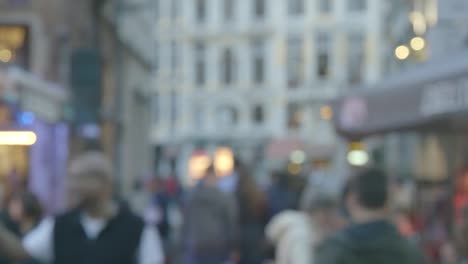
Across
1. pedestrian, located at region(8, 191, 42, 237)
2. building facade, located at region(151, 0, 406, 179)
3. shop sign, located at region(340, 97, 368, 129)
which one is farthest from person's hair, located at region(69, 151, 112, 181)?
building facade, located at region(151, 0, 406, 179)

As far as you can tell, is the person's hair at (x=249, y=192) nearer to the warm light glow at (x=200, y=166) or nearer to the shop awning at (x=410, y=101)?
the warm light glow at (x=200, y=166)

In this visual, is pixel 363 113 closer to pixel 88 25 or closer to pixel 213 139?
pixel 88 25

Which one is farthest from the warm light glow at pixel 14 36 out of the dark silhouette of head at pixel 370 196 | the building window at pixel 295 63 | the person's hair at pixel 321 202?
the building window at pixel 295 63

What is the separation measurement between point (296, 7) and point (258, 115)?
6.17m

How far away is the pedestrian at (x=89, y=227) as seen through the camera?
5602 millimetres

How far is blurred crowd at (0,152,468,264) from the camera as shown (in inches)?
197

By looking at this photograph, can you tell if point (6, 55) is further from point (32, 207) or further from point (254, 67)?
point (254, 67)

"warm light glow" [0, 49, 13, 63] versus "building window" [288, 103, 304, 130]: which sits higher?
"warm light glow" [0, 49, 13, 63]

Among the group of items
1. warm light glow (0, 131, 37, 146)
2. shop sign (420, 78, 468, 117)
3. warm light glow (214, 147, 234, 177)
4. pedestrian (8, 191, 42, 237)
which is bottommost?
warm light glow (214, 147, 234, 177)

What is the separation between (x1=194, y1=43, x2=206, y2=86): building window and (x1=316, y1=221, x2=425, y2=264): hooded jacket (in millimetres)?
57983

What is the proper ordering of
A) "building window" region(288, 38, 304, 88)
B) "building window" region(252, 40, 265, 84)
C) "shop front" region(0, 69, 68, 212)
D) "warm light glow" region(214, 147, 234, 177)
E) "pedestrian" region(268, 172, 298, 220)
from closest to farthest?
"warm light glow" region(214, 147, 234, 177), "pedestrian" region(268, 172, 298, 220), "shop front" region(0, 69, 68, 212), "building window" region(288, 38, 304, 88), "building window" region(252, 40, 265, 84)

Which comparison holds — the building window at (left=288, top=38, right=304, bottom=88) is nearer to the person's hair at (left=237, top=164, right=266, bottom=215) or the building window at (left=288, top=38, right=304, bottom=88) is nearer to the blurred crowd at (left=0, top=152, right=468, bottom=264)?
the blurred crowd at (left=0, top=152, right=468, bottom=264)

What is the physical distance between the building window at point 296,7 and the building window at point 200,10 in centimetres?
525

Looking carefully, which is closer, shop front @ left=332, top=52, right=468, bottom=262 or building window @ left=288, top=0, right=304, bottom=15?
shop front @ left=332, top=52, right=468, bottom=262
